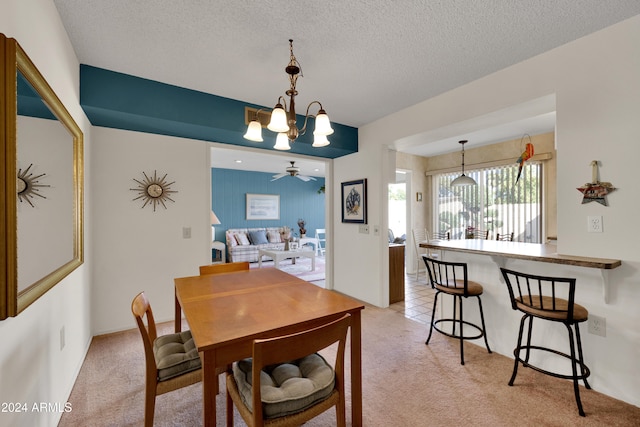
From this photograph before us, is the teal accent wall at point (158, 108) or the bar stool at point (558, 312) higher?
the teal accent wall at point (158, 108)

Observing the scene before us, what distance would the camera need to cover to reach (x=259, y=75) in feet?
8.03

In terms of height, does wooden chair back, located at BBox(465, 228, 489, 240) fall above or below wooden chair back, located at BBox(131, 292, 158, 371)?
above

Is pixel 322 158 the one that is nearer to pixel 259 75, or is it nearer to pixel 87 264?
pixel 259 75

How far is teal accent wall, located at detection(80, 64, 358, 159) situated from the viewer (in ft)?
7.61

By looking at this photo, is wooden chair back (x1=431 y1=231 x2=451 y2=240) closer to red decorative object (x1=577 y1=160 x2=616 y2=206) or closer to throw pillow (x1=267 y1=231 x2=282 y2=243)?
red decorative object (x1=577 y1=160 x2=616 y2=206)

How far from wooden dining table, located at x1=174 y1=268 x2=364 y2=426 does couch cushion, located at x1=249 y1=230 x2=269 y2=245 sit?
201 inches

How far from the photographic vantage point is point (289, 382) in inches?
48.9

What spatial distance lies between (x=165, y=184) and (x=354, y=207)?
7.82 ft

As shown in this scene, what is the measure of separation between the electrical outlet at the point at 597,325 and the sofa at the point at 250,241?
5.42 m

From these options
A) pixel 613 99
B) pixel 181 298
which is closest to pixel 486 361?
pixel 613 99

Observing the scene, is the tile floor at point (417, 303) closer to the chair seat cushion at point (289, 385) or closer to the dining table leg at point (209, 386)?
the chair seat cushion at point (289, 385)

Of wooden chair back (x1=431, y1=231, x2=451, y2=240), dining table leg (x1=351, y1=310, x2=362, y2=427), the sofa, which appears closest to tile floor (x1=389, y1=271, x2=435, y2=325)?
wooden chair back (x1=431, y1=231, x2=451, y2=240)

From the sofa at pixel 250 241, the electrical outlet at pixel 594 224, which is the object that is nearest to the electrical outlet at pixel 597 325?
the electrical outlet at pixel 594 224

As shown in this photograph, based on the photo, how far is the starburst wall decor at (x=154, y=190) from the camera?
298 centimetres
